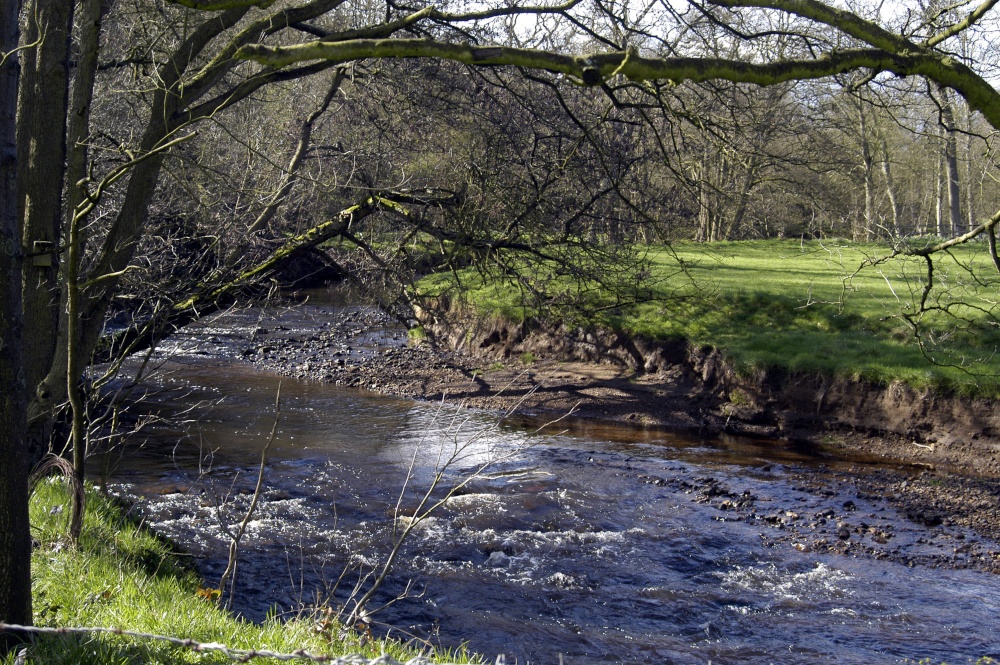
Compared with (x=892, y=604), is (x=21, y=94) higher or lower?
higher

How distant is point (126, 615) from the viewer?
13.8 feet

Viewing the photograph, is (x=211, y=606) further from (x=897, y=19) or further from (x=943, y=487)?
(x=943, y=487)

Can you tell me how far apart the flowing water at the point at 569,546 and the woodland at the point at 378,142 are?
4.86 feet

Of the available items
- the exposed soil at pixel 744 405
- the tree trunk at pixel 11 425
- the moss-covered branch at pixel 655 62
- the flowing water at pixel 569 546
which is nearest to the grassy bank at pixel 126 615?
the tree trunk at pixel 11 425

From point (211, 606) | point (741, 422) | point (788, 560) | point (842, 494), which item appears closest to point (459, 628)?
point (211, 606)

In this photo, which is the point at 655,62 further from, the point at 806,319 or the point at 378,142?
the point at 806,319

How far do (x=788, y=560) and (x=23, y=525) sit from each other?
22.8ft

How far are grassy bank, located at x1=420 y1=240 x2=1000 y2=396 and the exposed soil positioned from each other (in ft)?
1.02

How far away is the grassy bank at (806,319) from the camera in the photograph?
12477mm

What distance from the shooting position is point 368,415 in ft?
45.9

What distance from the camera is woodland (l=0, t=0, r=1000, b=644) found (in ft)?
15.5

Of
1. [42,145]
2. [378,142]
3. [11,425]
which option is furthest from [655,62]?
[378,142]

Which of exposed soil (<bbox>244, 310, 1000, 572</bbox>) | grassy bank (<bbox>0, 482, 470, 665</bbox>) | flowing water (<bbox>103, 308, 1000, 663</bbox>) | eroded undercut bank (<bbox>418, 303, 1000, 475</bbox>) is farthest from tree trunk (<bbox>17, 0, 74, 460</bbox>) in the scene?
eroded undercut bank (<bbox>418, 303, 1000, 475</bbox>)

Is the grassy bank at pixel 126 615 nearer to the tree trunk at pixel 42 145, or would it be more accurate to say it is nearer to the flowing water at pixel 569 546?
the flowing water at pixel 569 546
